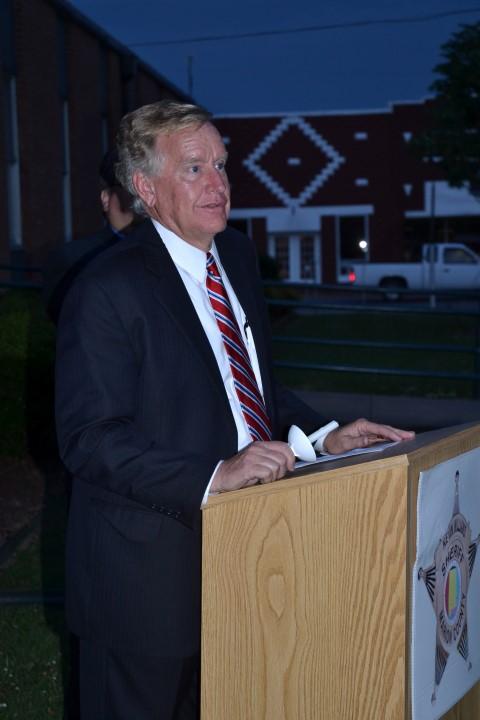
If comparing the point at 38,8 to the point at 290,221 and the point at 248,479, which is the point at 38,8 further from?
the point at 290,221

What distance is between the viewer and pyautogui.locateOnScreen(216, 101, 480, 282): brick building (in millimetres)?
45719

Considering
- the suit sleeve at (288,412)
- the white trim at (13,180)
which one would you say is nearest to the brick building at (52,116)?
the white trim at (13,180)

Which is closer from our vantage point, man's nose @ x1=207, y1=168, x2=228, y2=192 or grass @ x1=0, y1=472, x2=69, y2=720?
man's nose @ x1=207, y1=168, x2=228, y2=192

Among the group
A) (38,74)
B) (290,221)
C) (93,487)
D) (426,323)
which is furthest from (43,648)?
(290,221)

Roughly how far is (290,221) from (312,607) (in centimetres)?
4407

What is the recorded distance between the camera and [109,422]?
256 centimetres

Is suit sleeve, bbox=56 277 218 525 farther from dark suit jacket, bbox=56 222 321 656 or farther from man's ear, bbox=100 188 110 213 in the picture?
man's ear, bbox=100 188 110 213

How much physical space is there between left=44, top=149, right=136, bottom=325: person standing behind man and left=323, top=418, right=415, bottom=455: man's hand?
7.00 feet

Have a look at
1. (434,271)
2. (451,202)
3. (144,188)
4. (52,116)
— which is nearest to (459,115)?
(52,116)

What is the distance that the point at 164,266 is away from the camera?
2777 millimetres

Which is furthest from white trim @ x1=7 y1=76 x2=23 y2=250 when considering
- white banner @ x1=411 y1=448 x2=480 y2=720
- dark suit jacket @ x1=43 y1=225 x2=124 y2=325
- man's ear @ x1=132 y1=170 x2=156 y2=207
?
white banner @ x1=411 y1=448 x2=480 y2=720

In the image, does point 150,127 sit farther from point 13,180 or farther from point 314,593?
point 13,180

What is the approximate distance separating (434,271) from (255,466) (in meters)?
38.0

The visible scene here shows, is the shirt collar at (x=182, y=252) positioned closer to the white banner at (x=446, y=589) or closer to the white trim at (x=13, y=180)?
the white banner at (x=446, y=589)
